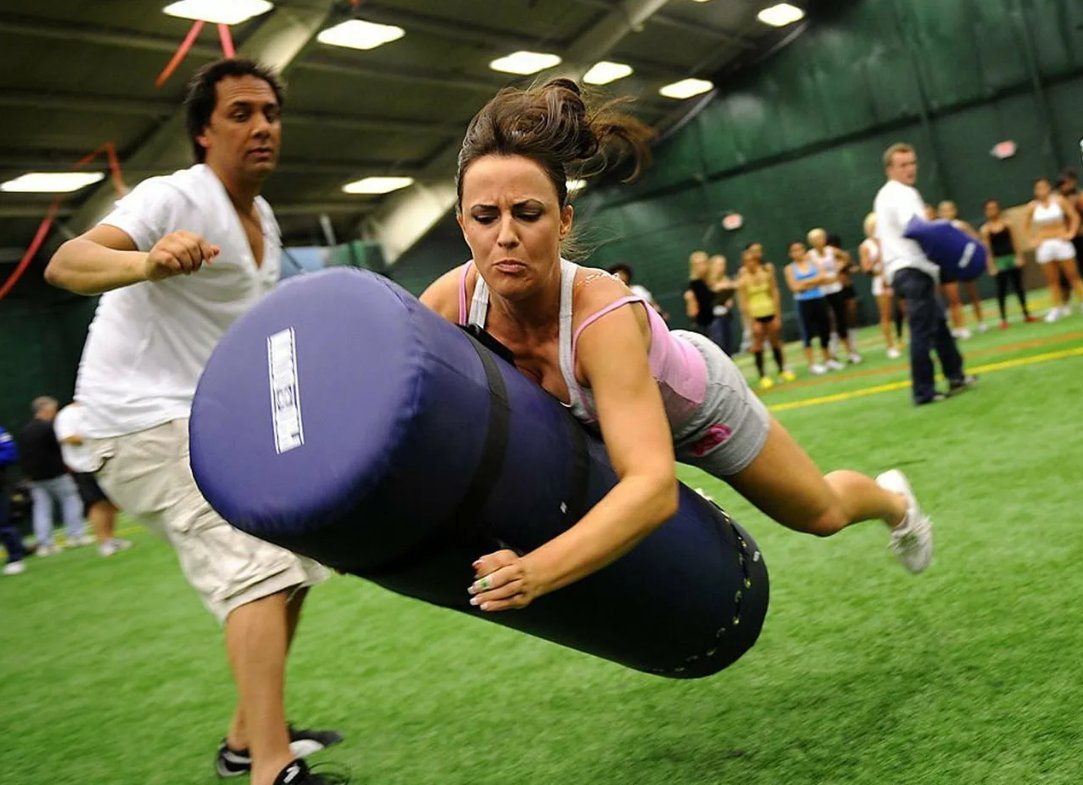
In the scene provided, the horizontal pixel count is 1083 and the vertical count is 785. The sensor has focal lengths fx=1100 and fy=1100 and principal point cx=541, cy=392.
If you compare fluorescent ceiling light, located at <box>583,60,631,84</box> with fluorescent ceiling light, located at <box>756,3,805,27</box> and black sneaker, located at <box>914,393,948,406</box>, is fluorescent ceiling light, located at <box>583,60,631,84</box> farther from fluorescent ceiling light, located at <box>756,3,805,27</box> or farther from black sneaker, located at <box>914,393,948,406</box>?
black sneaker, located at <box>914,393,948,406</box>

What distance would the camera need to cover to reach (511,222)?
1.96 meters

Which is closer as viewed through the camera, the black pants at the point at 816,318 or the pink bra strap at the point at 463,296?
the pink bra strap at the point at 463,296

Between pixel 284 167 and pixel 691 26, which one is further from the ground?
pixel 691 26

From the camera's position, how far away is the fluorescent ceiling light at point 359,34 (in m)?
12.2

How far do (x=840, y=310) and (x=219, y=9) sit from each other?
6.92m

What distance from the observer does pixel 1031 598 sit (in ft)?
9.12

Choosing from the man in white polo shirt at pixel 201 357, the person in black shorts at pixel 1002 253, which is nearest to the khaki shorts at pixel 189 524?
the man in white polo shirt at pixel 201 357

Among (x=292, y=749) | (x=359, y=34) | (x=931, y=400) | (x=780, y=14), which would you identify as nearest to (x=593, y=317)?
(x=292, y=749)

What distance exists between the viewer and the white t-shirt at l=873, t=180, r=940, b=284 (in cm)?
650

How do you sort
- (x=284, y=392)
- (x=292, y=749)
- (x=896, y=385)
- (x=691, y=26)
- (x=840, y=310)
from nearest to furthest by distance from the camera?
(x=284, y=392) → (x=292, y=749) → (x=896, y=385) → (x=840, y=310) → (x=691, y=26)

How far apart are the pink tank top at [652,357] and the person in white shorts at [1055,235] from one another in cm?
938

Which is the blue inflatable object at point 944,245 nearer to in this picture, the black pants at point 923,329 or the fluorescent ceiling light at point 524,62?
the black pants at point 923,329

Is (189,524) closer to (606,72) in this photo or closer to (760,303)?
(760,303)

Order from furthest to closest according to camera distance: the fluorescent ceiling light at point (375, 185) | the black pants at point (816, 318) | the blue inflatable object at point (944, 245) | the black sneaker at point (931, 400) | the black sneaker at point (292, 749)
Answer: the fluorescent ceiling light at point (375, 185), the black pants at point (816, 318), the black sneaker at point (931, 400), the blue inflatable object at point (944, 245), the black sneaker at point (292, 749)
